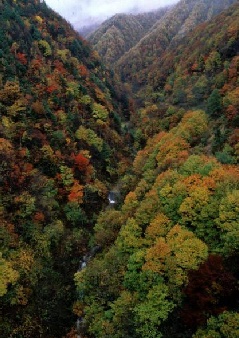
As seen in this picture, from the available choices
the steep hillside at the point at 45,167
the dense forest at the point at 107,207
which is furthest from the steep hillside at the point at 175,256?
the steep hillside at the point at 45,167

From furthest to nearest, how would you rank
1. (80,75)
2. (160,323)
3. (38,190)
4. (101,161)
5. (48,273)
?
(80,75)
(101,161)
(38,190)
(48,273)
(160,323)

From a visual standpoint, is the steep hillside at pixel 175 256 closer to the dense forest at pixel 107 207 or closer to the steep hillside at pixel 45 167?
the dense forest at pixel 107 207

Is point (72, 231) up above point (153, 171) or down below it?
below

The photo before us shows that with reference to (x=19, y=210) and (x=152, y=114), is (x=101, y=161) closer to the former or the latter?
(x=152, y=114)

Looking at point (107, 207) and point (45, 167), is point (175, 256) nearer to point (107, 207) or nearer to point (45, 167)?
point (107, 207)

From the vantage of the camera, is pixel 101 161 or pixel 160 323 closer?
pixel 160 323

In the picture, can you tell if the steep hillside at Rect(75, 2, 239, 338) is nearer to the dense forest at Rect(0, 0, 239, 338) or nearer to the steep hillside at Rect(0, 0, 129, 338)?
the dense forest at Rect(0, 0, 239, 338)

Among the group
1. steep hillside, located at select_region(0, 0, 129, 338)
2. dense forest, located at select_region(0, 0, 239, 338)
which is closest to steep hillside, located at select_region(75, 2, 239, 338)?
dense forest, located at select_region(0, 0, 239, 338)

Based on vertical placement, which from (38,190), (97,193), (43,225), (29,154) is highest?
(29,154)

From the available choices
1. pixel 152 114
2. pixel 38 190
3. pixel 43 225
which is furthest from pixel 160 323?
pixel 152 114
